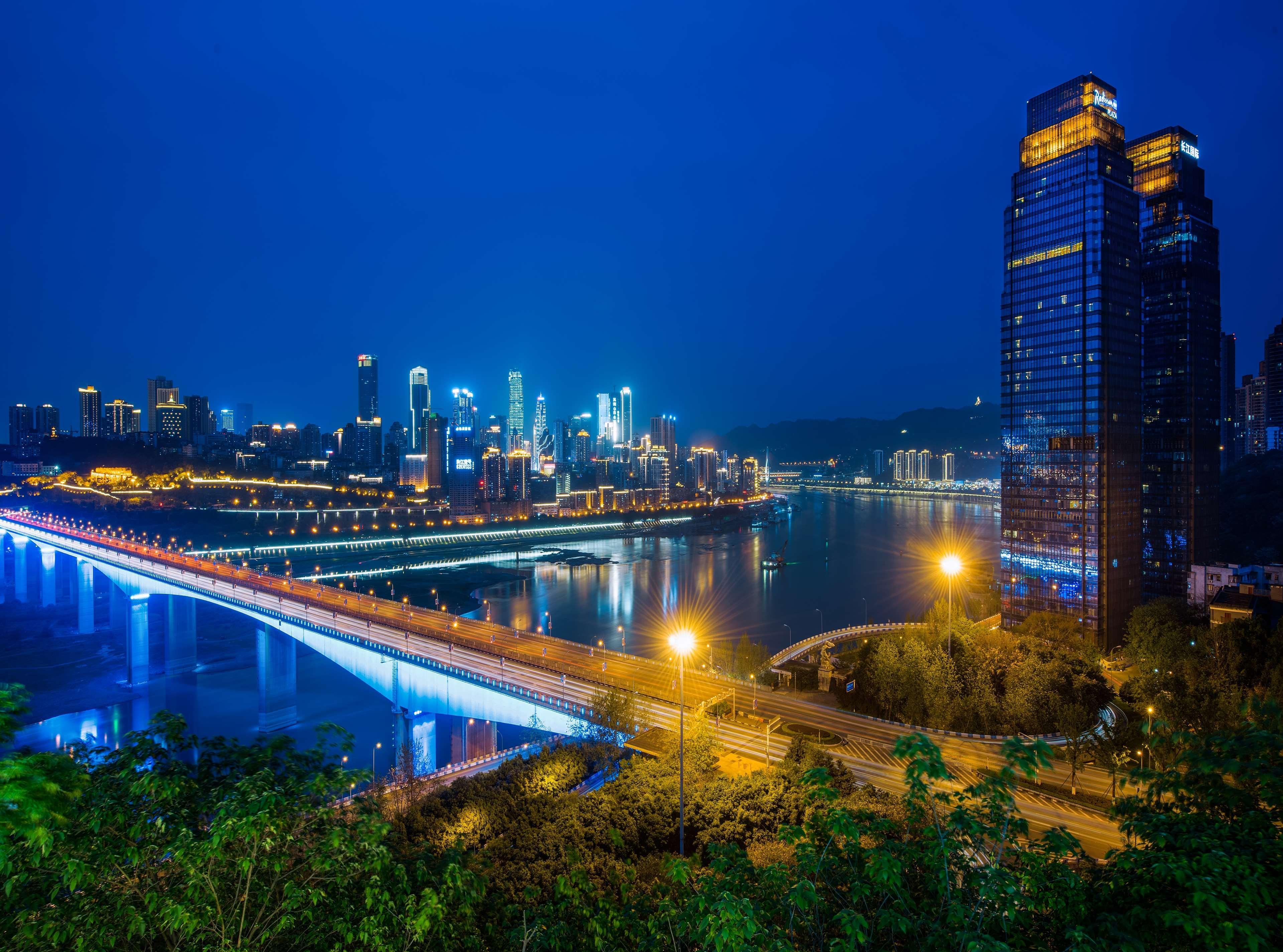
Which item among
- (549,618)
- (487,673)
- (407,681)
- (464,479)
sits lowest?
(549,618)

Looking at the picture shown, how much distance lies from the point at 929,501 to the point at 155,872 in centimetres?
12274

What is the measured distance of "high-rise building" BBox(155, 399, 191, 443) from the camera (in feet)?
451

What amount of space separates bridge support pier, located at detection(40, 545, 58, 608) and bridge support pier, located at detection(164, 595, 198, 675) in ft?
55.0

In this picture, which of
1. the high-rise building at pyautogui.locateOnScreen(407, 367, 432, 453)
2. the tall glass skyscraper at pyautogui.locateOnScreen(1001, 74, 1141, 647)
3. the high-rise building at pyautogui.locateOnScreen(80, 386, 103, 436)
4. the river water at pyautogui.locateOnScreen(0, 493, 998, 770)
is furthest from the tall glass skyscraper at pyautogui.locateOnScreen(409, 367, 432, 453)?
the tall glass skyscraper at pyautogui.locateOnScreen(1001, 74, 1141, 647)

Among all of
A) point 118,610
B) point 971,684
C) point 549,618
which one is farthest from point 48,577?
point 971,684

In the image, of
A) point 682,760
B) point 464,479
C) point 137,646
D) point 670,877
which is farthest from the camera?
point 464,479

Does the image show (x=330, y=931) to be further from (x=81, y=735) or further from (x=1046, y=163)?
(x=1046, y=163)

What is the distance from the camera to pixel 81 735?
75.8 feet

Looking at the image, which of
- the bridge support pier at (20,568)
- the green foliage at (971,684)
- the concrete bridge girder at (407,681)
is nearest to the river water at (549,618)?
the bridge support pier at (20,568)

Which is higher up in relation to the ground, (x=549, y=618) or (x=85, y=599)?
(x=85, y=599)

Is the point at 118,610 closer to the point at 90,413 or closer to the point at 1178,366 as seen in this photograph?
the point at 1178,366

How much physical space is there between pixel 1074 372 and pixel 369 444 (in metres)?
152

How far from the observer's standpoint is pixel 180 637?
3164 centimetres

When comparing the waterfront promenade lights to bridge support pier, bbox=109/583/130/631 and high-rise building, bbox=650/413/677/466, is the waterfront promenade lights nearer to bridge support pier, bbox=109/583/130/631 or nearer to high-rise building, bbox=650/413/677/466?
bridge support pier, bbox=109/583/130/631
